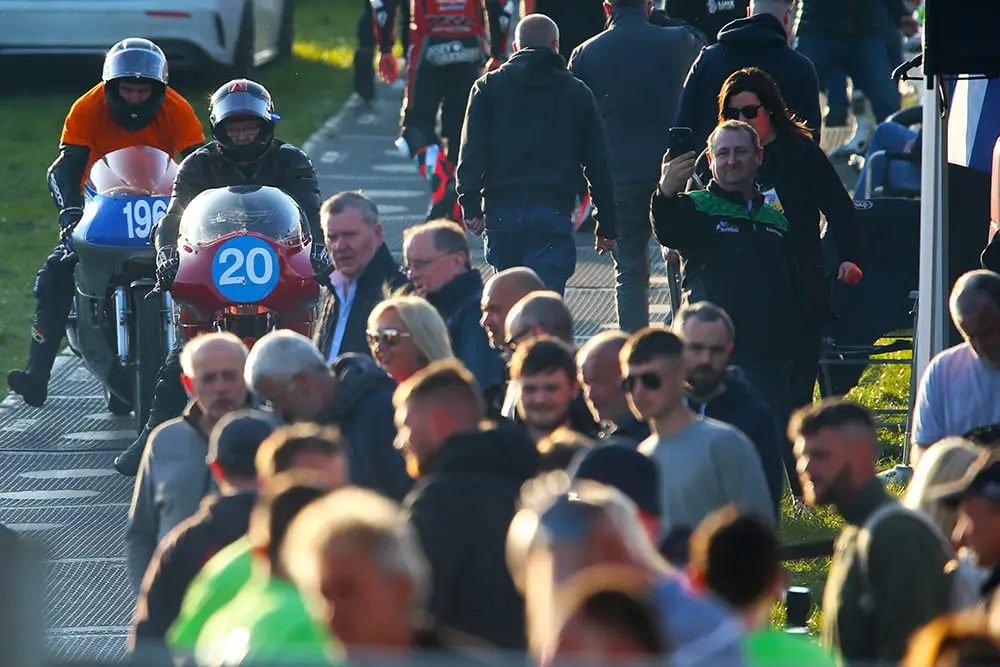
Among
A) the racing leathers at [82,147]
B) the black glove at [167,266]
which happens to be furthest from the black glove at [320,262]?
the racing leathers at [82,147]

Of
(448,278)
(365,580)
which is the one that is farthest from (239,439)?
(448,278)

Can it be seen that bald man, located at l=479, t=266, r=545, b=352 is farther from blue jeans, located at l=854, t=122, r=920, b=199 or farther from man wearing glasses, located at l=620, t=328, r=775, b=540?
blue jeans, located at l=854, t=122, r=920, b=199

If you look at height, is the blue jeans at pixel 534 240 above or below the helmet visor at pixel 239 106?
below

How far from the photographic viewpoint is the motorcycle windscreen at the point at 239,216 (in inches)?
398

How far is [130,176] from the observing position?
11.4 m

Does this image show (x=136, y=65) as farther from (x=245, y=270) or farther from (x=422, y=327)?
(x=422, y=327)

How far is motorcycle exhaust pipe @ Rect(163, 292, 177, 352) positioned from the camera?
10.6 metres

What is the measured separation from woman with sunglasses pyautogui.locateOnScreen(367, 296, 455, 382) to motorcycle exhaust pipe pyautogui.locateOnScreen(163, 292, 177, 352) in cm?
311

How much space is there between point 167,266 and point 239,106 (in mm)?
915

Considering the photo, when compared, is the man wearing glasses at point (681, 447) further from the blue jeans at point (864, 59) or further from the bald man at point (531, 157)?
the blue jeans at point (864, 59)

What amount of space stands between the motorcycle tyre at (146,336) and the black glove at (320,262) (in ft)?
3.27

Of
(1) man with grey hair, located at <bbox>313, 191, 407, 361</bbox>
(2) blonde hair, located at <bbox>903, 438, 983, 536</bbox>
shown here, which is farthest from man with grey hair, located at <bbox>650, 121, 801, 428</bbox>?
(2) blonde hair, located at <bbox>903, 438, 983, 536</bbox>

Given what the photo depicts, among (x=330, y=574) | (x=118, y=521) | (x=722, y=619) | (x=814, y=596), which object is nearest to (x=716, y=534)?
(x=722, y=619)

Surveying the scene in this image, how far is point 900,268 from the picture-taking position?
445 inches
